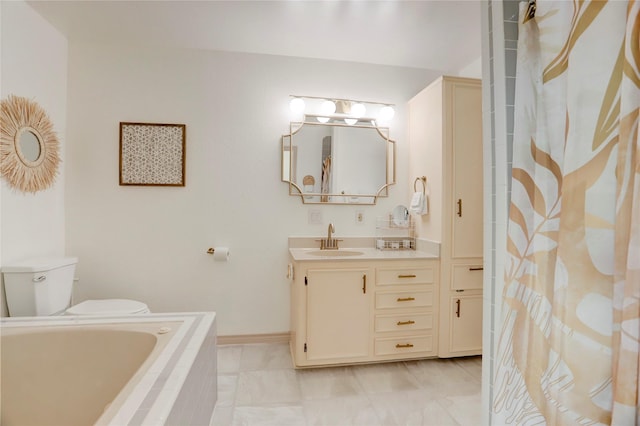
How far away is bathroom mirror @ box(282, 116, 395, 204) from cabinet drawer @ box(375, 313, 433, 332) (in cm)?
101

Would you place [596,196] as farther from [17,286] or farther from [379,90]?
[17,286]

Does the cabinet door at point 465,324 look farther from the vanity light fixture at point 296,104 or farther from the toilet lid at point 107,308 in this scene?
the toilet lid at point 107,308

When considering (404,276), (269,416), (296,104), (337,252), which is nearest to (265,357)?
(269,416)

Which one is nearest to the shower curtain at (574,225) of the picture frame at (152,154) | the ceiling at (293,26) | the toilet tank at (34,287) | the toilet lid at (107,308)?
the ceiling at (293,26)

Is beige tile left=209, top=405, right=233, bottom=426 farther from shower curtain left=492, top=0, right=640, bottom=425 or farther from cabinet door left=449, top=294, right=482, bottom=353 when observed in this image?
cabinet door left=449, top=294, right=482, bottom=353

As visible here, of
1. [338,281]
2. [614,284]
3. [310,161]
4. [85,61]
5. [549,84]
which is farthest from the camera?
[310,161]

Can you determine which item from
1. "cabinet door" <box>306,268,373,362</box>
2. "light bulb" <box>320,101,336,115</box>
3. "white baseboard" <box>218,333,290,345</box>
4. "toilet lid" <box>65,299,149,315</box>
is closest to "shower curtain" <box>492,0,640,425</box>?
"cabinet door" <box>306,268,373,362</box>

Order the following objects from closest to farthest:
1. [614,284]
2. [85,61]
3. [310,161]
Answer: [614,284], [85,61], [310,161]

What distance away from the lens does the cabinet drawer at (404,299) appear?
7.47 feet

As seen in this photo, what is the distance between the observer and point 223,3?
6.63 ft

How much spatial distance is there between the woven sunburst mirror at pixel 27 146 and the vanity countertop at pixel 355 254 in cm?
181

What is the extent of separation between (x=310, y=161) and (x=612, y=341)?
7.47 feet

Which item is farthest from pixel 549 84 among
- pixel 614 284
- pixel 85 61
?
pixel 85 61

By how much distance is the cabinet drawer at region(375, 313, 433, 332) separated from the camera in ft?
7.47
